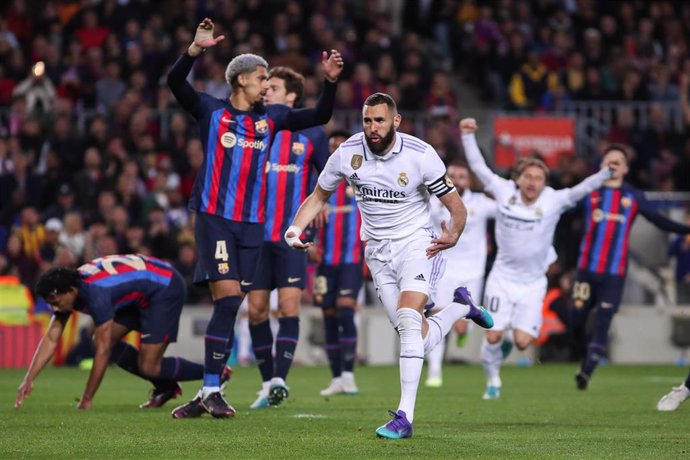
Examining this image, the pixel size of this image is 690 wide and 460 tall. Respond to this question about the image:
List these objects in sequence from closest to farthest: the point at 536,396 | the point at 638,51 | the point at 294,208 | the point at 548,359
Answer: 1. the point at 294,208
2. the point at 536,396
3. the point at 548,359
4. the point at 638,51

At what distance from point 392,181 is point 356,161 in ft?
0.94

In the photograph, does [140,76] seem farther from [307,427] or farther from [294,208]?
[307,427]

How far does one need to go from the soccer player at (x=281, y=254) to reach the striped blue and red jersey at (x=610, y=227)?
4148 mm

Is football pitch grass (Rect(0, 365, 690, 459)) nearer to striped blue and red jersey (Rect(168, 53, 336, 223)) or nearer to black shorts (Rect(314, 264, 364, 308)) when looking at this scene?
black shorts (Rect(314, 264, 364, 308))

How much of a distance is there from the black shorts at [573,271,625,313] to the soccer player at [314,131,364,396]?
8.37ft

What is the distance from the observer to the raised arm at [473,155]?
12.6 metres

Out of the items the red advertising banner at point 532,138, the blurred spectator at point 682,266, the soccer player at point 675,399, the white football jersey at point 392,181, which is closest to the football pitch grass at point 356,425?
the soccer player at point 675,399

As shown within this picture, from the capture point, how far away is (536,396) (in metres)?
14.0

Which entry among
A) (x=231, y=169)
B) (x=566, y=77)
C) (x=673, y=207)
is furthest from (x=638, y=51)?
(x=231, y=169)

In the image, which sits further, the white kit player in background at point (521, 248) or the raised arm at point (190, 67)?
the white kit player in background at point (521, 248)

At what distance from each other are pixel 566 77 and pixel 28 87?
9886mm

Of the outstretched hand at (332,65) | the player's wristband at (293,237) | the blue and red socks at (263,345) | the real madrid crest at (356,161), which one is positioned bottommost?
the blue and red socks at (263,345)

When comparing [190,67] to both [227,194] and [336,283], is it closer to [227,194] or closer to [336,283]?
[227,194]

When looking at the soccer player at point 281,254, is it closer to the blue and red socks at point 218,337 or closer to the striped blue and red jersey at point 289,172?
Answer: the striped blue and red jersey at point 289,172
